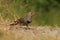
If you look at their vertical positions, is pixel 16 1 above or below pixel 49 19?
above

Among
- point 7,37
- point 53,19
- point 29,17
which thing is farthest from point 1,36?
point 53,19

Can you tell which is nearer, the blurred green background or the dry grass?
the dry grass

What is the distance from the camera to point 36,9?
1827 cm

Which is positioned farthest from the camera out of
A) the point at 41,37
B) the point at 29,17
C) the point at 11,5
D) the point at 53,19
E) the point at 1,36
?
the point at 53,19

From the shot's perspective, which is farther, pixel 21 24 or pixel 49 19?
pixel 49 19

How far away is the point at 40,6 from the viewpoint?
18.5 metres

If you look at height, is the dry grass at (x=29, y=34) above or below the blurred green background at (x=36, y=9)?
above

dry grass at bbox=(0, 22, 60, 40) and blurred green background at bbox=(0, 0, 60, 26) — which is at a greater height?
dry grass at bbox=(0, 22, 60, 40)

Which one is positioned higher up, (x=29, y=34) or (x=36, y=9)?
(x=29, y=34)

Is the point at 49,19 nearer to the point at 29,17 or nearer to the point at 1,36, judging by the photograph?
the point at 29,17

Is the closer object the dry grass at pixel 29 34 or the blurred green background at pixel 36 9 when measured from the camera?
the dry grass at pixel 29 34

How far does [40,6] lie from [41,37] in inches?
370

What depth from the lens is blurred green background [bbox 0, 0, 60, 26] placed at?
15.9 meters

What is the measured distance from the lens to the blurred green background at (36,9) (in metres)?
15.9
